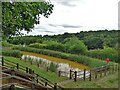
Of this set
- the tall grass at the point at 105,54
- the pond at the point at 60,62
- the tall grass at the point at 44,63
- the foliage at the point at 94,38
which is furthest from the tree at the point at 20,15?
the tall grass at the point at 105,54

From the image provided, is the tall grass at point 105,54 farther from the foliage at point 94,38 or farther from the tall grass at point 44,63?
the tall grass at point 44,63

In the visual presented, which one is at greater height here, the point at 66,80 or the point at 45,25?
Result: the point at 45,25

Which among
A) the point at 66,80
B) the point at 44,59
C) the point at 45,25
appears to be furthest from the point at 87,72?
the point at 45,25

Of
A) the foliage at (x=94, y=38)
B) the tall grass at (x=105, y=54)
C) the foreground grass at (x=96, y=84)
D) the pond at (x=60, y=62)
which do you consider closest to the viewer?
the foreground grass at (x=96, y=84)

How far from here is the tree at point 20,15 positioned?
5223 millimetres

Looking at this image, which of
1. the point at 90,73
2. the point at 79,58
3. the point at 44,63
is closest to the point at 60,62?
the point at 79,58

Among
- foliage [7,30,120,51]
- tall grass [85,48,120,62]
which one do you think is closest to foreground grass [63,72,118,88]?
foliage [7,30,120,51]

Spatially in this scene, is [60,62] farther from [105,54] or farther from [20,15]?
[20,15]

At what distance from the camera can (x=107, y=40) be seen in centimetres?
1201

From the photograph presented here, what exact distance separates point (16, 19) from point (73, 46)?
21.7ft

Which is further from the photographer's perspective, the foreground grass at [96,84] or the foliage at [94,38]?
the foliage at [94,38]

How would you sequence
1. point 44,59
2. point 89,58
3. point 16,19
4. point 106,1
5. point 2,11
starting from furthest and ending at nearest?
1. point 89,58
2. point 44,59
3. point 106,1
4. point 16,19
5. point 2,11

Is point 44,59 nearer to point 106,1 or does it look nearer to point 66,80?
point 66,80

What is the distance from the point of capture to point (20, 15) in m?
5.80
